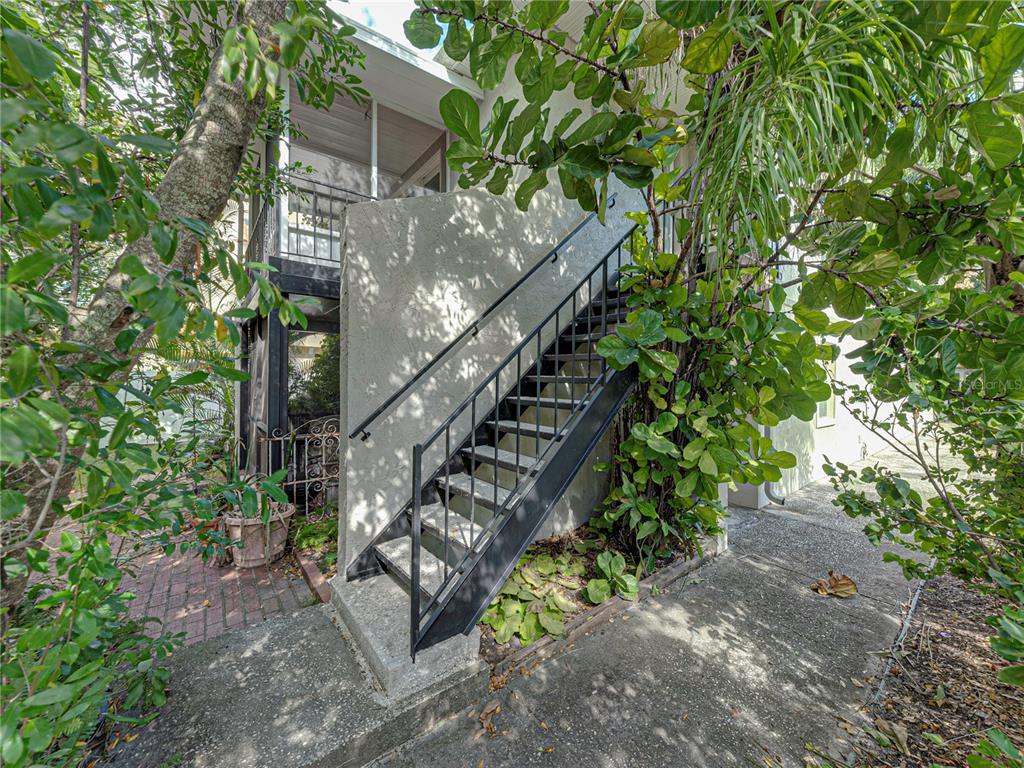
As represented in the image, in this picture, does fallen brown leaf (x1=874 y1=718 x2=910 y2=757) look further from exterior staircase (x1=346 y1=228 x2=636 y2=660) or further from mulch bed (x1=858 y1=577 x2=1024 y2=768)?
exterior staircase (x1=346 y1=228 x2=636 y2=660)

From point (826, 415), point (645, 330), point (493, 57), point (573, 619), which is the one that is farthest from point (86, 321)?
point (826, 415)

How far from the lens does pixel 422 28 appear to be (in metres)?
1.38

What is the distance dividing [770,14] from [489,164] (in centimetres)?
101

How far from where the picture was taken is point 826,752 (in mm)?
1702

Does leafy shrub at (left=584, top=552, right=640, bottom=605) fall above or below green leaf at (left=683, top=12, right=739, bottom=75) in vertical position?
below

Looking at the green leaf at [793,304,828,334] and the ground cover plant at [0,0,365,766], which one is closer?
the ground cover plant at [0,0,365,766]

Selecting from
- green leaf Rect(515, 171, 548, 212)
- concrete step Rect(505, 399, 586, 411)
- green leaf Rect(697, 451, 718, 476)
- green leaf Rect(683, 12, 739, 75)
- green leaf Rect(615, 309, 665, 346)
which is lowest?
green leaf Rect(697, 451, 718, 476)

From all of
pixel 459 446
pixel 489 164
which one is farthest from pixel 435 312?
pixel 489 164

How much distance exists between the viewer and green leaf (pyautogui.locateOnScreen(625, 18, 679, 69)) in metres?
1.48

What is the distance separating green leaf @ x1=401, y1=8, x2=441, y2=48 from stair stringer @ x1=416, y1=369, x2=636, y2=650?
6.43 ft

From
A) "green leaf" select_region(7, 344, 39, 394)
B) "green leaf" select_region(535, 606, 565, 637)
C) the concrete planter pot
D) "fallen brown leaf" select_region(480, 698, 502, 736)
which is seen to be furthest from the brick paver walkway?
"green leaf" select_region(7, 344, 39, 394)

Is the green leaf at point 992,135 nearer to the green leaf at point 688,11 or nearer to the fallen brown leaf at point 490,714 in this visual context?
the green leaf at point 688,11

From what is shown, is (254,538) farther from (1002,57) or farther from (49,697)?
(1002,57)

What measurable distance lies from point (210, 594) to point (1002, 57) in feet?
15.7
